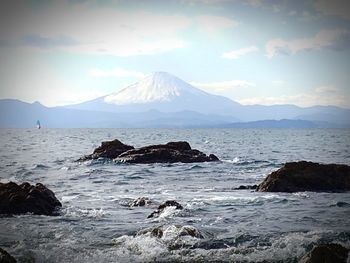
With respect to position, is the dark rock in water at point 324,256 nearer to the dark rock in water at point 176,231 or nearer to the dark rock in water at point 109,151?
the dark rock in water at point 176,231

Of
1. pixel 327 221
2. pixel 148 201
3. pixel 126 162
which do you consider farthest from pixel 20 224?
pixel 126 162

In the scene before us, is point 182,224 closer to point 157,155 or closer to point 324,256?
point 324,256

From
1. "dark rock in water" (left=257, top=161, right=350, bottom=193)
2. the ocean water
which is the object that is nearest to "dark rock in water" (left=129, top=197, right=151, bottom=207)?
the ocean water

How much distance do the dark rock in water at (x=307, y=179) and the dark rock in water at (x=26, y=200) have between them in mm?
12843

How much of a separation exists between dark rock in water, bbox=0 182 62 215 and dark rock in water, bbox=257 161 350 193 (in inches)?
506

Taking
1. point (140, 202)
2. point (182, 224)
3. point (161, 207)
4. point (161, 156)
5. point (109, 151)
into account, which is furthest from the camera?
point (109, 151)

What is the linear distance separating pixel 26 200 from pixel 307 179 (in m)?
17.0

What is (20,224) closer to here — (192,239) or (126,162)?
(192,239)

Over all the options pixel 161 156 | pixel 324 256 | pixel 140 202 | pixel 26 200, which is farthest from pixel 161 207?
pixel 161 156

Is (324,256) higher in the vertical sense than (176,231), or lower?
higher

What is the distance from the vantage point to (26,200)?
18.8 m

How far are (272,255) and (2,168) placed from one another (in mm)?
34674

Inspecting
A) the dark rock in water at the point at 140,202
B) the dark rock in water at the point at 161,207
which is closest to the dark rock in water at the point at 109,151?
the dark rock in water at the point at 140,202

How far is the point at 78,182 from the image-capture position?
3042 cm
